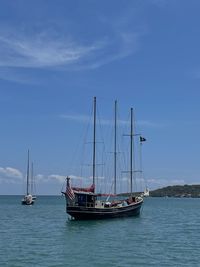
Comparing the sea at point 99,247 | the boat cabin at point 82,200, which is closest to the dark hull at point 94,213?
the boat cabin at point 82,200

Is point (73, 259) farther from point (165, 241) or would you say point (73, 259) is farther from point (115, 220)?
point (115, 220)

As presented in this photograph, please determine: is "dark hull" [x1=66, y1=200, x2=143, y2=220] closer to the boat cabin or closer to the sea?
the boat cabin

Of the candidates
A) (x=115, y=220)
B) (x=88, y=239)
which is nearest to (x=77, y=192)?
(x=115, y=220)

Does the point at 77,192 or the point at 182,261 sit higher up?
the point at 77,192

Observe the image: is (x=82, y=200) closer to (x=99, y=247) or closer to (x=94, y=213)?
(x=94, y=213)

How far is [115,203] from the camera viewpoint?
2788 inches

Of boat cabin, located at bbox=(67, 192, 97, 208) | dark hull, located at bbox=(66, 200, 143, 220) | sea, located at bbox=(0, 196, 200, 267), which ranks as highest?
boat cabin, located at bbox=(67, 192, 97, 208)

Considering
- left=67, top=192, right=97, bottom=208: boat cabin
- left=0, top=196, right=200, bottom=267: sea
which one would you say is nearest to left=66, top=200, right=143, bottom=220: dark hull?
left=67, top=192, right=97, bottom=208: boat cabin

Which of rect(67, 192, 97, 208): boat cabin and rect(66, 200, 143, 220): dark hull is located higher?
rect(67, 192, 97, 208): boat cabin

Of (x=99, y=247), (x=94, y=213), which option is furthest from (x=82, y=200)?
(x=99, y=247)

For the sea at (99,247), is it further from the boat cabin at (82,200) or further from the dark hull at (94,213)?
the boat cabin at (82,200)

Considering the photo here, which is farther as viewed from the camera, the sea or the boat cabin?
the boat cabin

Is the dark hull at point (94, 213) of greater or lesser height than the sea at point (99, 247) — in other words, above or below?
above

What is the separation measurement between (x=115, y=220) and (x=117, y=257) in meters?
31.6
